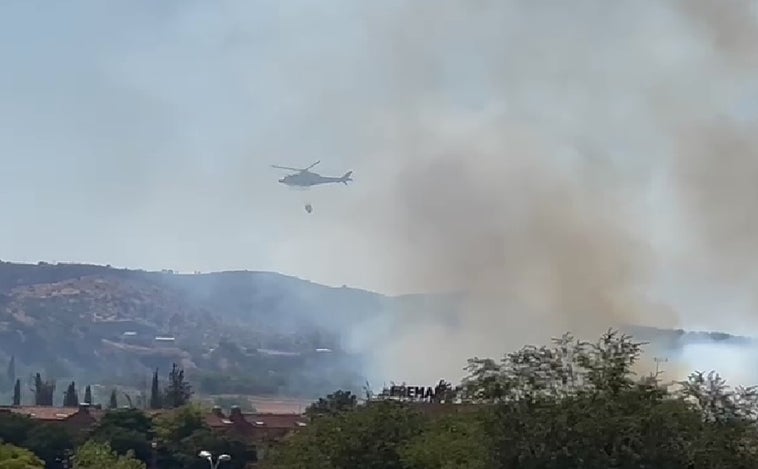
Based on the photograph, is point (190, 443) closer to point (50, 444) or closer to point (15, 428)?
point (50, 444)

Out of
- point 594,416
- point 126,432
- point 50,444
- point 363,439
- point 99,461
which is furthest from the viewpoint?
point 126,432

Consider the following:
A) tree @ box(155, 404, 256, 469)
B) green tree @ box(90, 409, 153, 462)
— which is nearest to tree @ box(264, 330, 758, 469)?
tree @ box(155, 404, 256, 469)

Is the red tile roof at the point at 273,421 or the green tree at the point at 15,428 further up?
the red tile roof at the point at 273,421

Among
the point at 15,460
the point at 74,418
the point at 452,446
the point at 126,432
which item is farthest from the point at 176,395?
the point at 452,446

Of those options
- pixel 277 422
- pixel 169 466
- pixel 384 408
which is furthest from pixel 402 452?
pixel 277 422

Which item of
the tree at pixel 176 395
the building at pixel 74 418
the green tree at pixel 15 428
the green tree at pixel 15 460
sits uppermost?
the tree at pixel 176 395

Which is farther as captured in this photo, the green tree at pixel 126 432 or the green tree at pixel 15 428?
the green tree at pixel 15 428

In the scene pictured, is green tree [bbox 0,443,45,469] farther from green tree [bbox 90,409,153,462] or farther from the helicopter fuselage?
the helicopter fuselage

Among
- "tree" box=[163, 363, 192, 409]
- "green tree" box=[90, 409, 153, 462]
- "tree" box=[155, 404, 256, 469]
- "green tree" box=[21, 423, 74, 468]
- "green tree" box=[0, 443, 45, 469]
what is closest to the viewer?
"green tree" box=[0, 443, 45, 469]

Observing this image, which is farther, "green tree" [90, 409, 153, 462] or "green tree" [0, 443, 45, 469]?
"green tree" [90, 409, 153, 462]

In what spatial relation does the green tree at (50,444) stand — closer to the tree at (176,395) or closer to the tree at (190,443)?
the tree at (190,443)

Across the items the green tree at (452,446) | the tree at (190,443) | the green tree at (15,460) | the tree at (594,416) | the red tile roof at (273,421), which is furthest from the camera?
the red tile roof at (273,421)

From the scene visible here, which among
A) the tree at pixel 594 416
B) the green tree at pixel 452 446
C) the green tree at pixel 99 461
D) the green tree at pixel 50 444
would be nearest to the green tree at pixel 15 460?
the green tree at pixel 99 461
